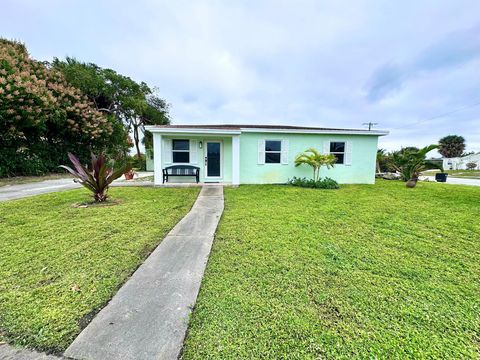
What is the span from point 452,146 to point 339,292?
59837mm

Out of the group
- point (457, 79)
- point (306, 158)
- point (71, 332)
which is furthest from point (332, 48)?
point (71, 332)

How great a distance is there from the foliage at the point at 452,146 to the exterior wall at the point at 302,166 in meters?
46.4

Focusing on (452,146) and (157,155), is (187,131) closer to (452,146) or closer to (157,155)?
(157,155)

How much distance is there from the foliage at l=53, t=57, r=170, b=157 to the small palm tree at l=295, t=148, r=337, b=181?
15265 mm

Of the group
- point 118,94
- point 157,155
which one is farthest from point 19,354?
point 118,94

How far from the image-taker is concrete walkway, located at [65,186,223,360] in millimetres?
1435

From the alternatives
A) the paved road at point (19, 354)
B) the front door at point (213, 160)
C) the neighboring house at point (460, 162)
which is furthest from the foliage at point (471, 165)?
the paved road at point (19, 354)

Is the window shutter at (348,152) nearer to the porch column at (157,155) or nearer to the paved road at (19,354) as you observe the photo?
the porch column at (157,155)

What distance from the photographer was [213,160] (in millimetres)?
9875

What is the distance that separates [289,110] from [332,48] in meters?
8.28

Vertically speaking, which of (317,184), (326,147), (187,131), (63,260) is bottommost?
(63,260)

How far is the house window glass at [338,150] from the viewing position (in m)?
10.2

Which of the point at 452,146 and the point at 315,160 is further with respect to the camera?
the point at 452,146

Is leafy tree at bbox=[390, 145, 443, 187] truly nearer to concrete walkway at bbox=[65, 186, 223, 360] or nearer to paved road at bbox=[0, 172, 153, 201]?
concrete walkway at bbox=[65, 186, 223, 360]
